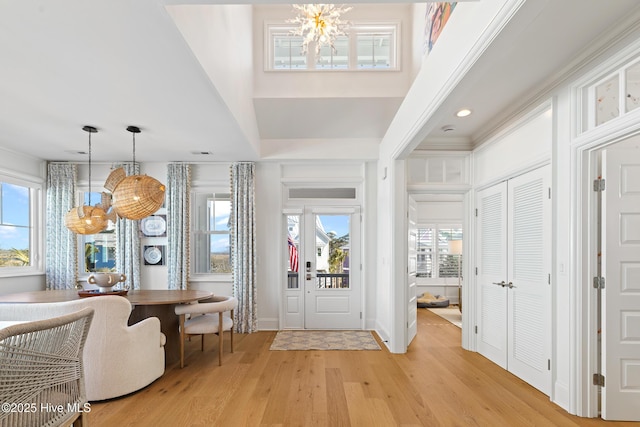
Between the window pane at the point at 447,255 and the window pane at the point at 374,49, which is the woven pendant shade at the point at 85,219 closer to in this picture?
the window pane at the point at 374,49

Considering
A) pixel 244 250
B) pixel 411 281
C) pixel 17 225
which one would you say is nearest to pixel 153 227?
pixel 244 250

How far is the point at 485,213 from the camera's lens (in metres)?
4.42

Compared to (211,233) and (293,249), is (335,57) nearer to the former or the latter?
(293,249)

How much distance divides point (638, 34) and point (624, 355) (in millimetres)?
2222

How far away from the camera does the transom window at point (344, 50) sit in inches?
192

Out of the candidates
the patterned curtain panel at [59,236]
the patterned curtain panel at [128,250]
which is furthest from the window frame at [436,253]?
the patterned curtain panel at [59,236]

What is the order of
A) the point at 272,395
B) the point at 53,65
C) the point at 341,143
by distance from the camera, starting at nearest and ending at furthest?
1. the point at 53,65
2. the point at 272,395
3. the point at 341,143

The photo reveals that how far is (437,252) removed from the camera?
820 cm

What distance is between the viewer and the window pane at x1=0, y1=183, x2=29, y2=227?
5.03 metres

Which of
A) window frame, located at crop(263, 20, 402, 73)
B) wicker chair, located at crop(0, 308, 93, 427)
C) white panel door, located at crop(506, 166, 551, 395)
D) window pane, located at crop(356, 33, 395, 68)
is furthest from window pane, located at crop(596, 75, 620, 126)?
wicker chair, located at crop(0, 308, 93, 427)

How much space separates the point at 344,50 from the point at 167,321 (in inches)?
161

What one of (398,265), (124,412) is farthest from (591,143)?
(124,412)

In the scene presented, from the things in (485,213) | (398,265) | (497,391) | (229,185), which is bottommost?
(497,391)

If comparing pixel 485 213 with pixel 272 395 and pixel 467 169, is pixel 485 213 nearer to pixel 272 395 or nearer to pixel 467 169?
pixel 467 169
